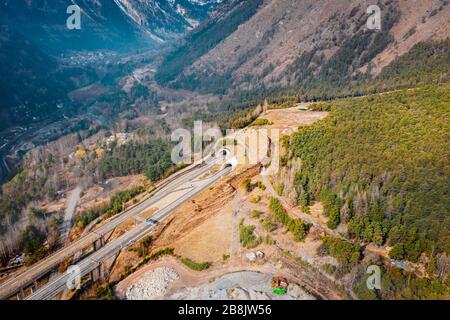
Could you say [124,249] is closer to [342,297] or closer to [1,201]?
[342,297]

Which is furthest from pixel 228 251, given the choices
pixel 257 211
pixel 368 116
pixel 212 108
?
pixel 212 108

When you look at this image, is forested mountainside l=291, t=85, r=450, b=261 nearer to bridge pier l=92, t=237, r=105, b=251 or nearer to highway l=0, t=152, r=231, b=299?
highway l=0, t=152, r=231, b=299

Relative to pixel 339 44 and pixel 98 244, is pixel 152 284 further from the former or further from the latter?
pixel 339 44
